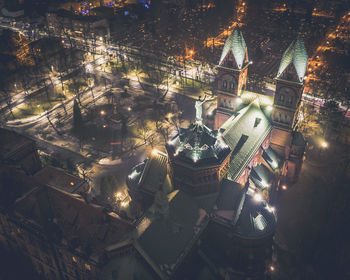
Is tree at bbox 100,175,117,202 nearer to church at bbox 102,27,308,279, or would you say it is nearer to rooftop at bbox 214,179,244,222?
church at bbox 102,27,308,279

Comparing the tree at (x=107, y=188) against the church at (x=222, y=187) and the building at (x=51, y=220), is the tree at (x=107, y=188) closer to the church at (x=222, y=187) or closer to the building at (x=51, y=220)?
the church at (x=222, y=187)

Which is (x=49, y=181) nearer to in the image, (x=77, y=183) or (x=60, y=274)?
(x=77, y=183)

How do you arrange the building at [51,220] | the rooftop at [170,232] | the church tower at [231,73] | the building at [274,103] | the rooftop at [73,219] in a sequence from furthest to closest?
the church tower at [231,73] < the building at [274,103] < the building at [51,220] < the rooftop at [73,219] < the rooftop at [170,232]

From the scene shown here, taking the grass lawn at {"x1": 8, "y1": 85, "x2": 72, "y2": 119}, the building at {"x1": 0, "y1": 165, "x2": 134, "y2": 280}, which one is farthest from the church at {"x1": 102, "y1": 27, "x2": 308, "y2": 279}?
the grass lawn at {"x1": 8, "y1": 85, "x2": 72, "y2": 119}

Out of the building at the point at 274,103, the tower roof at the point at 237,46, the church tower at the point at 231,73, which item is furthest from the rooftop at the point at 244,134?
the tower roof at the point at 237,46

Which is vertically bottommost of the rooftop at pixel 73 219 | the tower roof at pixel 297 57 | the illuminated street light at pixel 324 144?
the illuminated street light at pixel 324 144

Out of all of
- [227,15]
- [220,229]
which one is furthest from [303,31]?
[220,229]
